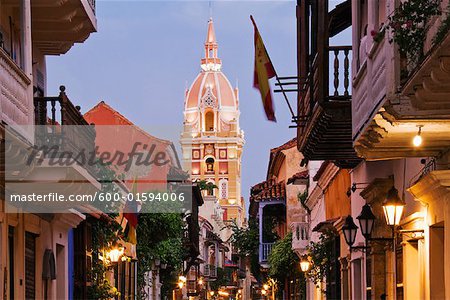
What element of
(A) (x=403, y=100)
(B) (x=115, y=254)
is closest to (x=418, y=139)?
(A) (x=403, y=100)

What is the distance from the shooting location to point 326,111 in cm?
1622

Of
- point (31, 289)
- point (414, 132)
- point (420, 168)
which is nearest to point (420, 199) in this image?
point (420, 168)

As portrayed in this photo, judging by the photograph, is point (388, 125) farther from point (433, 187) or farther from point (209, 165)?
point (209, 165)

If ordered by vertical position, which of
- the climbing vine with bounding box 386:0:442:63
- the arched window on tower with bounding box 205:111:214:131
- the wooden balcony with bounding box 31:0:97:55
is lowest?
the climbing vine with bounding box 386:0:442:63

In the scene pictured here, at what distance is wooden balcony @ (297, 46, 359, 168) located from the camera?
16.3 meters

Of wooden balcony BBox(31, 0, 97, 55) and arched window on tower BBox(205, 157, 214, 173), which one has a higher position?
arched window on tower BBox(205, 157, 214, 173)

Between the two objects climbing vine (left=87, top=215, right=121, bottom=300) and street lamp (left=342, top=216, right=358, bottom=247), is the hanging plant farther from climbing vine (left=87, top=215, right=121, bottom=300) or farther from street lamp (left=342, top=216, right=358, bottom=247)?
climbing vine (left=87, top=215, right=121, bottom=300)

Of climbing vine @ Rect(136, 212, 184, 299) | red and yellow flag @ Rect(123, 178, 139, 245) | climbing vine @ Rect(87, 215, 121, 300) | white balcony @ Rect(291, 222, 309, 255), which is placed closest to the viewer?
climbing vine @ Rect(87, 215, 121, 300)

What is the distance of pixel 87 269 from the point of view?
947 inches

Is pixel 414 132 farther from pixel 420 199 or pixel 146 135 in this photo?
pixel 146 135

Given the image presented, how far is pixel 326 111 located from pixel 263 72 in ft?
6.14

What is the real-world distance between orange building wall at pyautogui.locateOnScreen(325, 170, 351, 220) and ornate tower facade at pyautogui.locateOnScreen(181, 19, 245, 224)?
12627 centimetres

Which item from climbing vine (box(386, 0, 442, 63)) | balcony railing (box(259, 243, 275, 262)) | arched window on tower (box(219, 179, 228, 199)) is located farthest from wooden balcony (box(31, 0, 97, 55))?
arched window on tower (box(219, 179, 228, 199))

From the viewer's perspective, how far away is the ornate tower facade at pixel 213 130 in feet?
521
